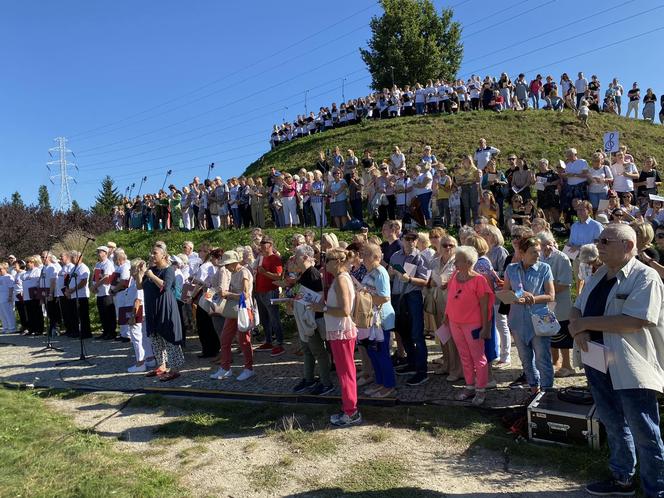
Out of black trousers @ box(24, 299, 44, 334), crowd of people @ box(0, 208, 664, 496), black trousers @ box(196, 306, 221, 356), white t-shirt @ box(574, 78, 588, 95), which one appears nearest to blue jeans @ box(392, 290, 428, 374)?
crowd of people @ box(0, 208, 664, 496)

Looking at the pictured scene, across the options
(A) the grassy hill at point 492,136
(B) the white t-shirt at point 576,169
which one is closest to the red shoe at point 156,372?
(B) the white t-shirt at point 576,169

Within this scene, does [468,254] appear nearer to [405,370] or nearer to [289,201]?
[405,370]

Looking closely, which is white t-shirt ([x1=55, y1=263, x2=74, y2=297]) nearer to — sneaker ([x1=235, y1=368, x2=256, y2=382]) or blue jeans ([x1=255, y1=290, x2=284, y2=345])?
blue jeans ([x1=255, y1=290, x2=284, y2=345])

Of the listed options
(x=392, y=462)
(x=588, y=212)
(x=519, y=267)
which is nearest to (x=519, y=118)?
(x=588, y=212)

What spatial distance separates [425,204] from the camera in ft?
49.0

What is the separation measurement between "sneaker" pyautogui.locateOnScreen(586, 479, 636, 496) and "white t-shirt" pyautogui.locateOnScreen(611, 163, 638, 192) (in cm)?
1089

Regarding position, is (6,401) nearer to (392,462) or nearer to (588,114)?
(392,462)

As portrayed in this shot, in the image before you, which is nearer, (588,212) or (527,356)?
(527,356)

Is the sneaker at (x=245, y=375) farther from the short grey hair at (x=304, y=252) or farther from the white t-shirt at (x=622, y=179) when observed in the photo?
the white t-shirt at (x=622, y=179)

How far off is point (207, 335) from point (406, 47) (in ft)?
146

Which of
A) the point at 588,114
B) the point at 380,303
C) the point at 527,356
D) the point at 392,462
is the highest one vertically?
the point at 588,114

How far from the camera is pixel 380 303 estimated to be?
6418 millimetres

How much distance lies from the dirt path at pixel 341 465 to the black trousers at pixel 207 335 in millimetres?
3603

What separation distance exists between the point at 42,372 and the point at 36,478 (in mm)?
5489
